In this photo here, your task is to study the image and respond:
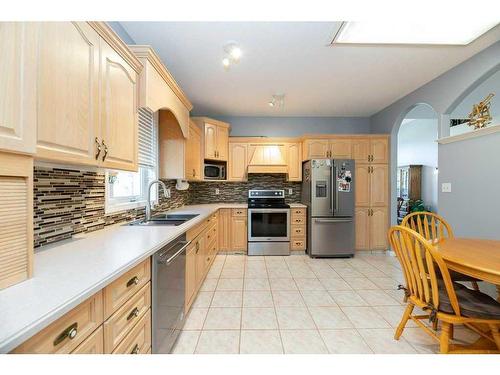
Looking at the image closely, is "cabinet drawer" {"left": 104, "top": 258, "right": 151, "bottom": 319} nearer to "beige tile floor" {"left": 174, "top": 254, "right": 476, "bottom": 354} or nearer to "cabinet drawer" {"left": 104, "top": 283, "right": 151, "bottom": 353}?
"cabinet drawer" {"left": 104, "top": 283, "right": 151, "bottom": 353}

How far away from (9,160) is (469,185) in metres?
3.49

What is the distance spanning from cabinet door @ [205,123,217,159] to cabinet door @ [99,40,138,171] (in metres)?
2.12

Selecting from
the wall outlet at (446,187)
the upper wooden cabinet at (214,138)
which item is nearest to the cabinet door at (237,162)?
the upper wooden cabinet at (214,138)

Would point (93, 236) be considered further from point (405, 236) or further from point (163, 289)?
point (405, 236)

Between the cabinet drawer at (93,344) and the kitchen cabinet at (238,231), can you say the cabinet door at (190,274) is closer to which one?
the cabinet drawer at (93,344)

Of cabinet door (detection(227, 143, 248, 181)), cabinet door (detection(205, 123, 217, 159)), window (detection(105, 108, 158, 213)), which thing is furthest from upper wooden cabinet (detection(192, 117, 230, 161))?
window (detection(105, 108, 158, 213))

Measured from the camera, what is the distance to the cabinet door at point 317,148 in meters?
3.89

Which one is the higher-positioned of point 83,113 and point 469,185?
point 83,113

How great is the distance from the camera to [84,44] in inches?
43.7

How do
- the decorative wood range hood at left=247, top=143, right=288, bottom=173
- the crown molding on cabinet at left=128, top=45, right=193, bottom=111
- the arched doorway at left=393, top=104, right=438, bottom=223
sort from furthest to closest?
the arched doorway at left=393, top=104, right=438, bottom=223 < the decorative wood range hood at left=247, top=143, right=288, bottom=173 < the crown molding on cabinet at left=128, top=45, right=193, bottom=111

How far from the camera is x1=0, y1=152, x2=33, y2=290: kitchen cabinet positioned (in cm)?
71

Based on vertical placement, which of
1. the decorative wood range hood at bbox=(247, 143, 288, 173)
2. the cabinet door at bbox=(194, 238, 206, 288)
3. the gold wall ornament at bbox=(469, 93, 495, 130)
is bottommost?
the cabinet door at bbox=(194, 238, 206, 288)

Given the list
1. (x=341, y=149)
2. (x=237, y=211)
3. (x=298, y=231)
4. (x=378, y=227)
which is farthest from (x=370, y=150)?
(x=237, y=211)
